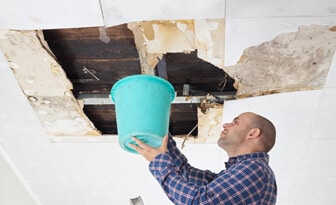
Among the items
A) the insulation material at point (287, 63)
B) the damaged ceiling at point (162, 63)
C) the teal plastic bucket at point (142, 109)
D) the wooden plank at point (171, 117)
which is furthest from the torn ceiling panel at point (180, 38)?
the wooden plank at point (171, 117)

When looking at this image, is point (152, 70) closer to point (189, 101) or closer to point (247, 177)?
point (189, 101)

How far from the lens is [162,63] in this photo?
1728 mm

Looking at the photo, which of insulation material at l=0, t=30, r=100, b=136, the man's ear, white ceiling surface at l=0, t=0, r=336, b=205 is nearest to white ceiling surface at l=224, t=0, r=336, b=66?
white ceiling surface at l=0, t=0, r=336, b=205

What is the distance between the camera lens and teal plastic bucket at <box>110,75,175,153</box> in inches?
53.7

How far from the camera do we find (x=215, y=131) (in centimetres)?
210

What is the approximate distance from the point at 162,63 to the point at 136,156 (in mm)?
803

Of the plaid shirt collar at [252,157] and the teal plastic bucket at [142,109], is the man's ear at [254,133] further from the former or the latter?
the teal plastic bucket at [142,109]

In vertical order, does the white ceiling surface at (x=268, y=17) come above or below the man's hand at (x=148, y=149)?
above

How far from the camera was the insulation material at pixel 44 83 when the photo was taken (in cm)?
164

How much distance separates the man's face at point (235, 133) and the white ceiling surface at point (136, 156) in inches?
10.6

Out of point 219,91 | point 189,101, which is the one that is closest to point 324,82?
point 219,91

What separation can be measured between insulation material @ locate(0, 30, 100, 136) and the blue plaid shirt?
75cm

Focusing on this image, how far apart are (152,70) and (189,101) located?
260 mm

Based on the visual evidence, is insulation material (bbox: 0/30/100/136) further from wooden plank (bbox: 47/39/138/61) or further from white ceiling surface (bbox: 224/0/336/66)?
white ceiling surface (bbox: 224/0/336/66)
